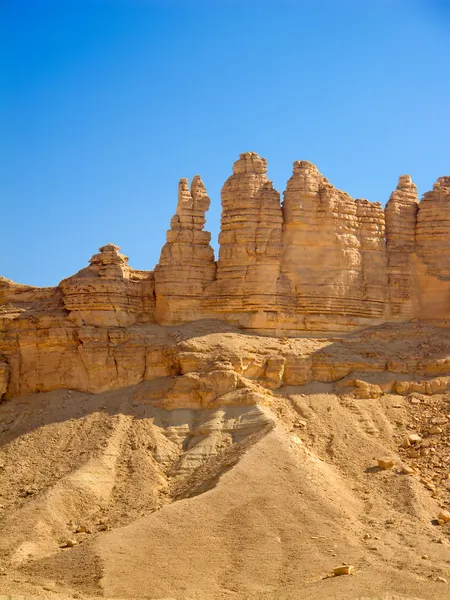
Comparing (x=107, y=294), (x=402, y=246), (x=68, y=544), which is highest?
(x=402, y=246)

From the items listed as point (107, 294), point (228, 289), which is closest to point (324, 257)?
point (228, 289)

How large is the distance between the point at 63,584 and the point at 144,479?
7005 millimetres

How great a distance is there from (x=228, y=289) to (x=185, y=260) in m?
2.04

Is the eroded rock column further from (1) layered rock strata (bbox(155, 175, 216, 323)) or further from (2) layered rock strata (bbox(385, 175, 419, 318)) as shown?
(1) layered rock strata (bbox(155, 175, 216, 323))

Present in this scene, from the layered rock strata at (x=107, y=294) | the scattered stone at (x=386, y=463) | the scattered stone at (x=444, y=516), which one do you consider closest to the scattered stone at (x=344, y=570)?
the scattered stone at (x=444, y=516)

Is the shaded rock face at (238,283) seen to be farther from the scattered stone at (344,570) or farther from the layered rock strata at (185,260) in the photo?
the scattered stone at (344,570)

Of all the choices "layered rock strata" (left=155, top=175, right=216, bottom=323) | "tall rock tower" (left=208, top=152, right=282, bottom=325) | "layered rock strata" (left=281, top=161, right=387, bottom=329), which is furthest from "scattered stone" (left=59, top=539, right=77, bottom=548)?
"layered rock strata" (left=281, top=161, right=387, bottom=329)

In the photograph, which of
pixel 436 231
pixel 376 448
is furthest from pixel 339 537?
pixel 436 231

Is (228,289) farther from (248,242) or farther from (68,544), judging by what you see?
(68,544)

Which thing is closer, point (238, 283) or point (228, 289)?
point (238, 283)

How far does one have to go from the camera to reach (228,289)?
4972cm

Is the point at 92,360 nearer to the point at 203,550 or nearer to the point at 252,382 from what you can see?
the point at 252,382

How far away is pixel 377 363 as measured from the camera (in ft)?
159

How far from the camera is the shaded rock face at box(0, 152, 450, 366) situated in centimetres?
4888
